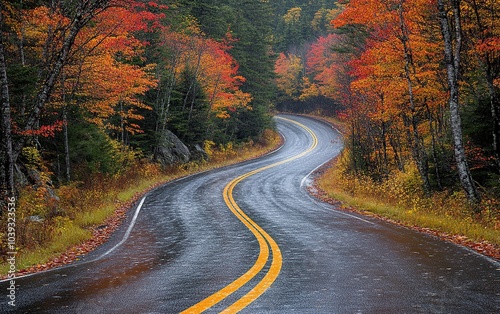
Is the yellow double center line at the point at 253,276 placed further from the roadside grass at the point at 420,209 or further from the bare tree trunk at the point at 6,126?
the bare tree trunk at the point at 6,126

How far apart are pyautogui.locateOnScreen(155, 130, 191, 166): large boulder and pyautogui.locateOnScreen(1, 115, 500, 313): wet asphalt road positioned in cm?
1568

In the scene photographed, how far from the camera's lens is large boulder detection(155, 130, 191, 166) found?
30423mm

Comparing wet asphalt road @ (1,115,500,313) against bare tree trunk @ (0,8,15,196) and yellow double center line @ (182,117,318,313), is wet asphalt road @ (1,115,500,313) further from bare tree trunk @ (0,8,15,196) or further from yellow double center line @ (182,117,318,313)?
bare tree trunk @ (0,8,15,196)

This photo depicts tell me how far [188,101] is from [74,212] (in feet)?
66.7

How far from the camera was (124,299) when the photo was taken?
17.5ft

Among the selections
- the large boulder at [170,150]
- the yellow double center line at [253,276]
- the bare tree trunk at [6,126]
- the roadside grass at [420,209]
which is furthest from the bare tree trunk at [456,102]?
the large boulder at [170,150]

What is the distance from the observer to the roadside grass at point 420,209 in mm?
11062

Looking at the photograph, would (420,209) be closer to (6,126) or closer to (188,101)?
(6,126)

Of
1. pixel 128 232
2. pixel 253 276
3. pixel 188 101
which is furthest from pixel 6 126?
pixel 188 101

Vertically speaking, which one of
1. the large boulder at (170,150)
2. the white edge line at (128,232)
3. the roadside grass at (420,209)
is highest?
the large boulder at (170,150)

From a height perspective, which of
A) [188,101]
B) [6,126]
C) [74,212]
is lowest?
[74,212]

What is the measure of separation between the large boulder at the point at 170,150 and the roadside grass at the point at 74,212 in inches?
28.1

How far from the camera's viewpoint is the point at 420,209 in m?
15.1

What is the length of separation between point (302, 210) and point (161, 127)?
685 inches
